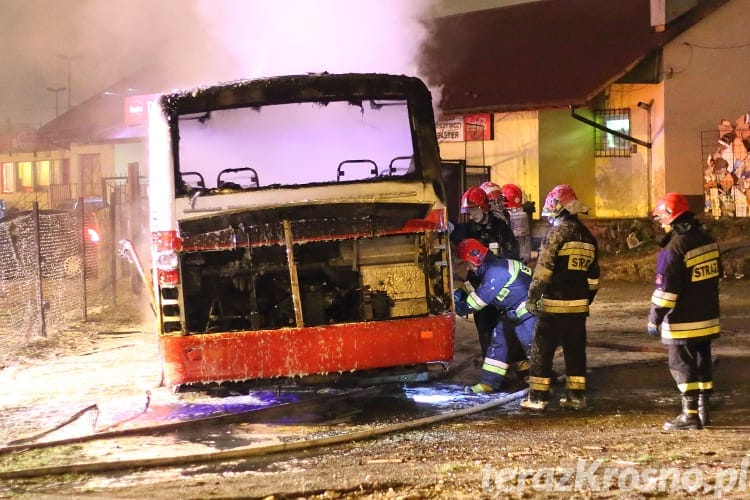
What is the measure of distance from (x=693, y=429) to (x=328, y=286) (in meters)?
2.77

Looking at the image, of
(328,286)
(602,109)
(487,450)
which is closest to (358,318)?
(328,286)

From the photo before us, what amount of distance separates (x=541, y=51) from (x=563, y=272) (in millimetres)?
14526

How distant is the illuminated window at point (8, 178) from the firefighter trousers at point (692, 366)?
115 ft

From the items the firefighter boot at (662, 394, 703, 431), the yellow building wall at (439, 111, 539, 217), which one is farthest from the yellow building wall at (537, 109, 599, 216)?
the firefighter boot at (662, 394, 703, 431)

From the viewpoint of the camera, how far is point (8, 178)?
35531 millimetres

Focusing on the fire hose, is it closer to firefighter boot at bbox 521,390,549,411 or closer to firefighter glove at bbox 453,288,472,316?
firefighter boot at bbox 521,390,549,411

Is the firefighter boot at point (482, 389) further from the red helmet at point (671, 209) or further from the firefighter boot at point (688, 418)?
the red helmet at point (671, 209)

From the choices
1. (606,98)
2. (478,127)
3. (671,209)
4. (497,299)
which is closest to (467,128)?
(478,127)

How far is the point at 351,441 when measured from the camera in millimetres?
5223

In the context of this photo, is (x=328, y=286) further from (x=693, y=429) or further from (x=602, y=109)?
(x=602, y=109)

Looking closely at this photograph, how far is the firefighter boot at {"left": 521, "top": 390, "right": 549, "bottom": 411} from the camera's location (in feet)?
19.3

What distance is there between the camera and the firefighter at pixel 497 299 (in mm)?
6449

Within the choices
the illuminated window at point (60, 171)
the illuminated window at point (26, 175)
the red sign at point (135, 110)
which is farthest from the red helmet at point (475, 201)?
the illuminated window at point (26, 175)

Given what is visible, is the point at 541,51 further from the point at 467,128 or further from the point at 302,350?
the point at 302,350
